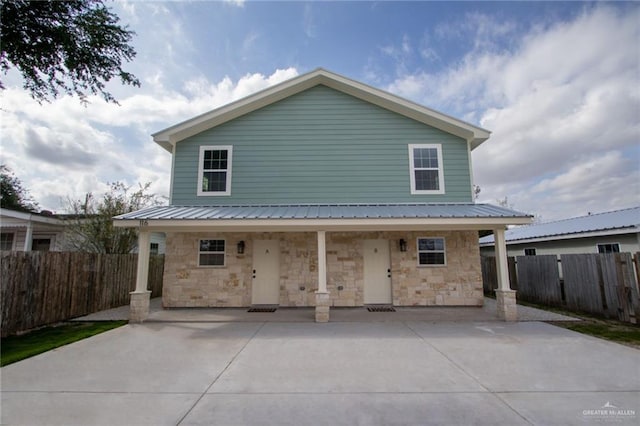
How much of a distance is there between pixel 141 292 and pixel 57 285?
2228mm

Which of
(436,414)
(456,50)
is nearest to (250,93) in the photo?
(456,50)

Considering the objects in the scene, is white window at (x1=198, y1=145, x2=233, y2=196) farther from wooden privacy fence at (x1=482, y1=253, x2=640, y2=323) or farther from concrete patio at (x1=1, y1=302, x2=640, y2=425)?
wooden privacy fence at (x1=482, y1=253, x2=640, y2=323)

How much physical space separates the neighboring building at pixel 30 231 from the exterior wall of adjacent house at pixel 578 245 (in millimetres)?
22855

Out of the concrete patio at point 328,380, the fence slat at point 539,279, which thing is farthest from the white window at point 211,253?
the fence slat at point 539,279

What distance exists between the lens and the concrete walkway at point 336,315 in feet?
26.2

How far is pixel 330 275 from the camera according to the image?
31.5ft

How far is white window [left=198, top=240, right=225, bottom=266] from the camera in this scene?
9.80m

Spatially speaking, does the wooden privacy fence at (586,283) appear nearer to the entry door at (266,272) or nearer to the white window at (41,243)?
the entry door at (266,272)

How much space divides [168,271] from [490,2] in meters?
12.8

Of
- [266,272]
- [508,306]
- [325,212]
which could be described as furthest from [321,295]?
[508,306]

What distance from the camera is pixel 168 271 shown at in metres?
9.64

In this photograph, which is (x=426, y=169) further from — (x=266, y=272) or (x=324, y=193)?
(x=266, y=272)

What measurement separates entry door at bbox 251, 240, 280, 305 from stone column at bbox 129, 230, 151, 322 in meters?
3.06

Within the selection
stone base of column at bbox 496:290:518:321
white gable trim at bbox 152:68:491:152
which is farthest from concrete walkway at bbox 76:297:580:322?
white gable trim at bbox 152:68:491:152
